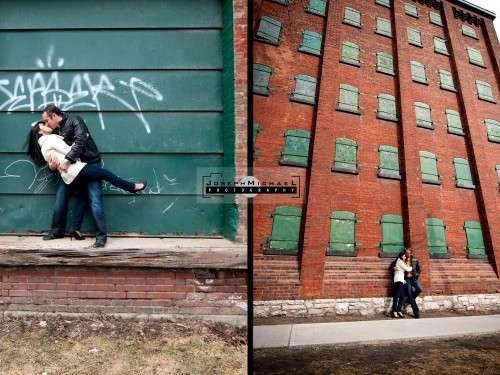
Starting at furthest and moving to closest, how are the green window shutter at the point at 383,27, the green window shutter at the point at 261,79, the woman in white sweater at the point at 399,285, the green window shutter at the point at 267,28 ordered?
the green window shutter at the point at 261,79 < the green window shutter at the point at 267,28 < the green window shutter at the point at 383,27 < the woman in white sweater at the point at 399,285

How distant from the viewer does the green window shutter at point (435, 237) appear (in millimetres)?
A: 3529

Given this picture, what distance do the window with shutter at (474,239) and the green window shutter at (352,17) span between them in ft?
7.43

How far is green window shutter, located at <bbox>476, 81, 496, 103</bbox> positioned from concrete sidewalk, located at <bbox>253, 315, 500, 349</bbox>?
2105 millimetres

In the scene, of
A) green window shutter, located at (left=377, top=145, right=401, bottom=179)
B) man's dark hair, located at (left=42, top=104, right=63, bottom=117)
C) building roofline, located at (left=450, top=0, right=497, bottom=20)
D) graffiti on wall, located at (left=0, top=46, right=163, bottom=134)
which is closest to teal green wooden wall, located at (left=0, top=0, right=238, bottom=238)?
graffiti on wall, located at (left=0, top=46, right=163, bottom=134)

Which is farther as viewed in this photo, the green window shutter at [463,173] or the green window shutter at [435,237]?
the green window shutter at [463,173]

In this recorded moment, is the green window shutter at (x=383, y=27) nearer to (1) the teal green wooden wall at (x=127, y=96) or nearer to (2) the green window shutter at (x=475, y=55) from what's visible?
(2) the green window shutter at (x=475, y=55)

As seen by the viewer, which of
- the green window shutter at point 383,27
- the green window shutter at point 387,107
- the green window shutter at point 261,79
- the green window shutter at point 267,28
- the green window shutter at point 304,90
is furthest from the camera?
the green window shutter at point 304,90

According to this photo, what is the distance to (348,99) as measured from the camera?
4285mm

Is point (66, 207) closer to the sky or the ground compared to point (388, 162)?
closer to the ground

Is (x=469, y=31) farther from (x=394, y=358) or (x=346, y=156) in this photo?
(x=394, y=358)

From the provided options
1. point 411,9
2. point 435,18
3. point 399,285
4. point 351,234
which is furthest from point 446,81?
point 399,285

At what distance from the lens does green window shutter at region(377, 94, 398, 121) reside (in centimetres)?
394

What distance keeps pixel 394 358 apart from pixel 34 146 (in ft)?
13.1

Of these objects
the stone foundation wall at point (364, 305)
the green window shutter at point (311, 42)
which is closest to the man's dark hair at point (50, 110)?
the green window shutter at point (311, 42)
